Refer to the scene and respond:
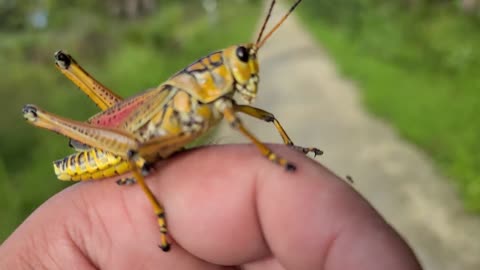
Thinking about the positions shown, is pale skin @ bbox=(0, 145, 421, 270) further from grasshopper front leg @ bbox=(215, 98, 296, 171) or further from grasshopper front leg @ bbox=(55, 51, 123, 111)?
grasshopper front leg @ bbox=(55, 51, 123, 111)

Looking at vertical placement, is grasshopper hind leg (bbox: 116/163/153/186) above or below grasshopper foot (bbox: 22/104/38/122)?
below

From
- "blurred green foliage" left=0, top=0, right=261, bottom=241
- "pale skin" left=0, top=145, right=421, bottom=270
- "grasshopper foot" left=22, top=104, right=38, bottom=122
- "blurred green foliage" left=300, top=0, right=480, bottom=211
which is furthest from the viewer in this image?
"blurred green foliage" left=300, top=0, right=480, bottom=211

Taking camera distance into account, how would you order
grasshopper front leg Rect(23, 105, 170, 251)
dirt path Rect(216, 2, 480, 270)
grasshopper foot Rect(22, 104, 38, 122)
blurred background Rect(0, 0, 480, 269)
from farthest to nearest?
blurred background Rect(0, 0, 480, 269) → dirt path Rect(216, 2, 480, 270) → grasshopper foot Rect(22, 104, 38, 122) → grasshopper front leg Rect(23, 105, 170, 251)

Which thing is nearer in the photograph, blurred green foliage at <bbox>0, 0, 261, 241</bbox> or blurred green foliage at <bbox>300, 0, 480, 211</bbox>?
blurred green foliage at <bbox>0, 0, 261, 241</bbox>

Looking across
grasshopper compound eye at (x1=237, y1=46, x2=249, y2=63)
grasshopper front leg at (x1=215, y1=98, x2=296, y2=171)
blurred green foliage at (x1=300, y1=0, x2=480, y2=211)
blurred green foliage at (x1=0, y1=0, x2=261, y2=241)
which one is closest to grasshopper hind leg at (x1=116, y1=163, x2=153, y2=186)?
grasshopper front leg at (x1=215, y1=98, x2=296, y2=171)

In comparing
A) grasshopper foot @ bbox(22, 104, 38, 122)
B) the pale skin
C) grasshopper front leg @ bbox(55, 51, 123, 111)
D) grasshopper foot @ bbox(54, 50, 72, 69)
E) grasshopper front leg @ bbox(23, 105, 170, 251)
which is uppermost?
grasshopper foot @ bbox(54, 50, 72, 69)

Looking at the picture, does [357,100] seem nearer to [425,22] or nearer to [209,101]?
[425,22]

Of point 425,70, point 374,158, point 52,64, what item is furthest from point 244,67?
point 425,70
